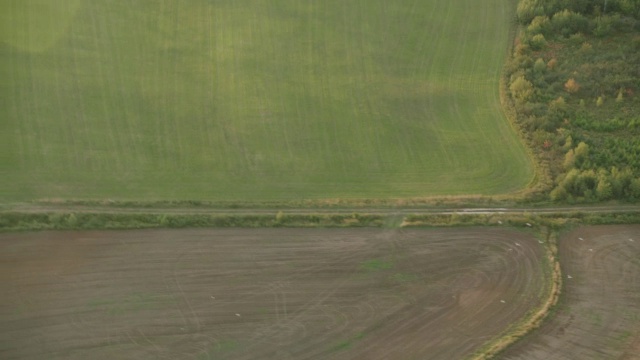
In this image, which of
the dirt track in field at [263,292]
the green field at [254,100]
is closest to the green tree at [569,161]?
the green field at [254,100]

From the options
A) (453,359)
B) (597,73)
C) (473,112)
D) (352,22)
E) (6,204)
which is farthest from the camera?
(352,22)

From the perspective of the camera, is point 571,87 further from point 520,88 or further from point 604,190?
point 604,190

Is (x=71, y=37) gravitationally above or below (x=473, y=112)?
above

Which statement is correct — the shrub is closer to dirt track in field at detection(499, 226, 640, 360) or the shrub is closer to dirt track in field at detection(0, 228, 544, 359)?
dirt track in field at detection(499, 226, 640, 360)

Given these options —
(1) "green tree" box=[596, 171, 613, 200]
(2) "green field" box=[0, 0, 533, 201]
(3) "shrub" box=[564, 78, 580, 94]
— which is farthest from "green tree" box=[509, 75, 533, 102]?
(1) "green tree" box=[596, 171, 613, 200]

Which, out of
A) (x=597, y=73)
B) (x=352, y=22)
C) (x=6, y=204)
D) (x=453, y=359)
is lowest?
(x=453, y=359)

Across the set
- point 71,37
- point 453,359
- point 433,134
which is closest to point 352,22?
point 433,134

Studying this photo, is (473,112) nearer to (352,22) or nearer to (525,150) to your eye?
(525,150)
